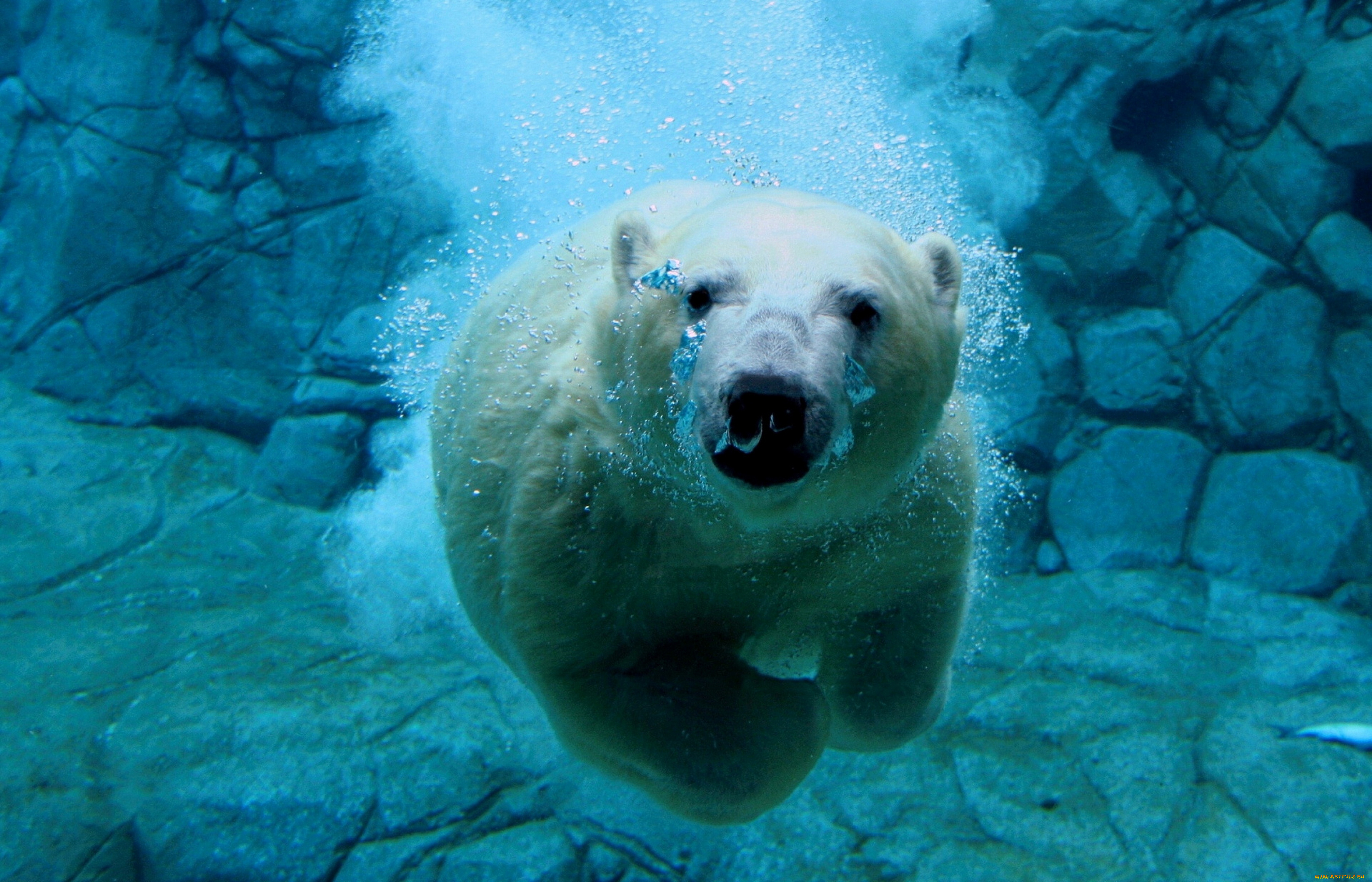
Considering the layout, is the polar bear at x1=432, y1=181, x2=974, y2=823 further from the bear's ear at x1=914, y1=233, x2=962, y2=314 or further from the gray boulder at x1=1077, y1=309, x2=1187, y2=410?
the gray boulder at x1=1077, y1=309, x2=1187, y2=410

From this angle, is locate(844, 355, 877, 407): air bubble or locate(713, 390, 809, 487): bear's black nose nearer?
locate(713, 390, 809, 487): bear's black nose

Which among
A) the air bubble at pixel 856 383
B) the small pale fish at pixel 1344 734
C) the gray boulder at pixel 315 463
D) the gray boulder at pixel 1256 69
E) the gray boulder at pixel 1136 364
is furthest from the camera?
the gray boulder at pixel 315 463

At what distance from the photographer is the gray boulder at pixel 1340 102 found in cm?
736

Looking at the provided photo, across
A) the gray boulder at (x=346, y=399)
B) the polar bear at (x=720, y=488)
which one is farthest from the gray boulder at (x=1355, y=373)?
the gray boulder at (x=346, y=399)

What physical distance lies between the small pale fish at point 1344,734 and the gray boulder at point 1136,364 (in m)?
3.63

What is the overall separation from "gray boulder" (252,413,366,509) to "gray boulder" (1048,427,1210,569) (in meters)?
6.75

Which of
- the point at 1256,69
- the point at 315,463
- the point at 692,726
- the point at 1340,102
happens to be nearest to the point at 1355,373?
the point at 1340,102

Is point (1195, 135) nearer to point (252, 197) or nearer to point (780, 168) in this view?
point (780, 168)

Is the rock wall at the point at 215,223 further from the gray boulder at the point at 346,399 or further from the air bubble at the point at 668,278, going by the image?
the air bubble at the point at 668,278

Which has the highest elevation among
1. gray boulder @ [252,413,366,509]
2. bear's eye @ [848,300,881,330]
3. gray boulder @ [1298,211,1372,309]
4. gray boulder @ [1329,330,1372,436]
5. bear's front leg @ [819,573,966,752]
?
bear's eye @ [848,300,881,330]

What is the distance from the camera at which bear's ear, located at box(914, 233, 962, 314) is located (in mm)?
2080

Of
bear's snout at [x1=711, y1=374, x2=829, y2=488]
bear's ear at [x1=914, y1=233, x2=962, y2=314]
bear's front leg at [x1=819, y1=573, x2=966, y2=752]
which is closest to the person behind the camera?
bear's snout at [x1=711, y1=374, x2=829, y2=488]

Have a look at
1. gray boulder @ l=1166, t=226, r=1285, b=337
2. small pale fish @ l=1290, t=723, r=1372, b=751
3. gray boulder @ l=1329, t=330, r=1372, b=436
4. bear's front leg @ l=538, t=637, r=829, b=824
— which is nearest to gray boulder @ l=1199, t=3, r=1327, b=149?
gray boulder @ l=1166, t=226, r=1285, b=337

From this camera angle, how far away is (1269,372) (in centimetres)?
793
